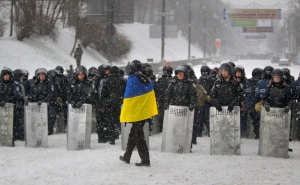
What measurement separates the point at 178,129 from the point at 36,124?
3.01 metres

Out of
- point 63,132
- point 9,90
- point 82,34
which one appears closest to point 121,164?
point 9,90

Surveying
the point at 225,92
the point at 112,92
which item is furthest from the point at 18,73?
the point at 225,92

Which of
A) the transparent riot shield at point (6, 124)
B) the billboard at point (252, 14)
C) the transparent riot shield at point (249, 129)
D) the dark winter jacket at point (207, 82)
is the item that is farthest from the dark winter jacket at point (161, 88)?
the billboard at point (252, 14)

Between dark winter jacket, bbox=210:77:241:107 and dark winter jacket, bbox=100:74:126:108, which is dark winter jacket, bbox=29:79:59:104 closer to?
dark winter jacket, bbox=100:74:126:108

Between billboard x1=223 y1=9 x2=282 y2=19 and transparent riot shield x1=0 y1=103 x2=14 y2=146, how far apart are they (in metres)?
65.8

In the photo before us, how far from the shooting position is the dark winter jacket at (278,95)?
33.9ft

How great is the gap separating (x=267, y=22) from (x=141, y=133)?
264 ft

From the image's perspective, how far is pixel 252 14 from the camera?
79438 millimetres

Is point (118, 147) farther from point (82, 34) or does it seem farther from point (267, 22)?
point (267, 22)

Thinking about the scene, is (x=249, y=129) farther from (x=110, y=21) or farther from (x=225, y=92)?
(x=110, y=21)

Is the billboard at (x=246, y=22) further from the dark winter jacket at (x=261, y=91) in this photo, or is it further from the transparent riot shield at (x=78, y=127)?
the transparent riot shield at (x=78, y=127)

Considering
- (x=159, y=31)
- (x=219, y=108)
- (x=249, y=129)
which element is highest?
(x=159, y=31)

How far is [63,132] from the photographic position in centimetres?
1423

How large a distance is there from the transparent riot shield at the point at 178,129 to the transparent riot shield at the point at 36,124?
2598 millimetres
